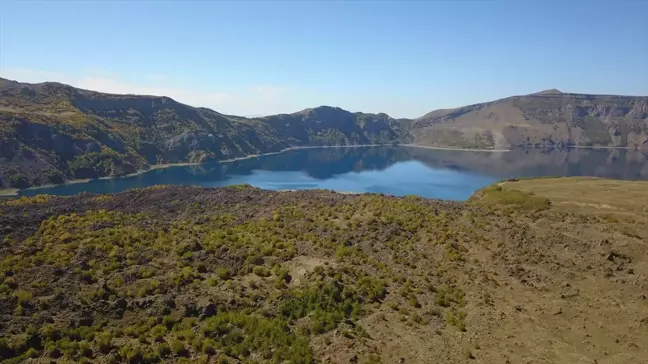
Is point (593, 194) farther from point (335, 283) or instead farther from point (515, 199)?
point (335, 283)

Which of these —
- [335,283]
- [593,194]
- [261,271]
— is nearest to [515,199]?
[593,194]

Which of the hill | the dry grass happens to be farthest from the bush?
the dry grass

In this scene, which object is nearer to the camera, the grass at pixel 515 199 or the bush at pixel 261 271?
the bush at pixel 261 271

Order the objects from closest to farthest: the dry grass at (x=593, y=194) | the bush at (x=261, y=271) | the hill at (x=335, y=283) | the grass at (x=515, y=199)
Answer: the hill at (x=335, y=283) < the bush at (x=261, y=271) < the dry grass at (x=593, y=194) < the grass at (x=515, y=199)

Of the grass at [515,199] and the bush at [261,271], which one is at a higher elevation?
the grass at [515,199]

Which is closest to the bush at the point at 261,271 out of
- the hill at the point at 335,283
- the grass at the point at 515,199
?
the hill at the point at 335,283

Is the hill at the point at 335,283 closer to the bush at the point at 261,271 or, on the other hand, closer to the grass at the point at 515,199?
the bush at the point at 261,271

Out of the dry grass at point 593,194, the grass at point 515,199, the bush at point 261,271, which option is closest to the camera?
the bush at point 261,271

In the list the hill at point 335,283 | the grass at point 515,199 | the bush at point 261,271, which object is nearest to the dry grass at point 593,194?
the hill at point 335,283
